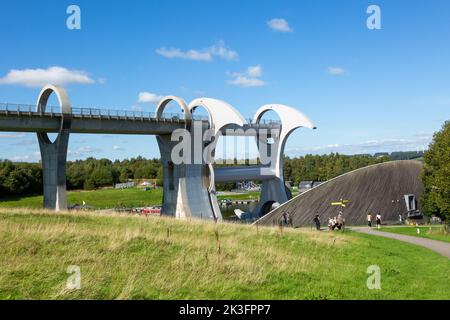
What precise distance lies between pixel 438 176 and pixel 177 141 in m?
27.1

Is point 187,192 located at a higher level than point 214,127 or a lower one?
lower

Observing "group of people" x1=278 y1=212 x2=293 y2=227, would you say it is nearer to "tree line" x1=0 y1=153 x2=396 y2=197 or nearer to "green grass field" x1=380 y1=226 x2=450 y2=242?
"green grass field" x1=380 y1=226 x2=450 y2=242

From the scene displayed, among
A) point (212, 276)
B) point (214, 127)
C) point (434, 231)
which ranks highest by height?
point (214, 127)

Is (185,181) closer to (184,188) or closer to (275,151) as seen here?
(184,188)

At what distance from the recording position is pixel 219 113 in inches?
1849

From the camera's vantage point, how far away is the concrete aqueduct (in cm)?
3556

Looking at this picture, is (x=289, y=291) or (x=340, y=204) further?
(x=340, y=204)

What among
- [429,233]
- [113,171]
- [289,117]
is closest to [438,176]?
[429,233]

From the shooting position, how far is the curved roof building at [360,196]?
2952 cm

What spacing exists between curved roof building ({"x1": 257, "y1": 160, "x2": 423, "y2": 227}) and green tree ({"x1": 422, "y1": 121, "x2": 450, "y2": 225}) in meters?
1.13

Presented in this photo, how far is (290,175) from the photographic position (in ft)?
441

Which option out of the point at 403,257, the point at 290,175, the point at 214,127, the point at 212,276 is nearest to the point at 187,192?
the point at 214,127
